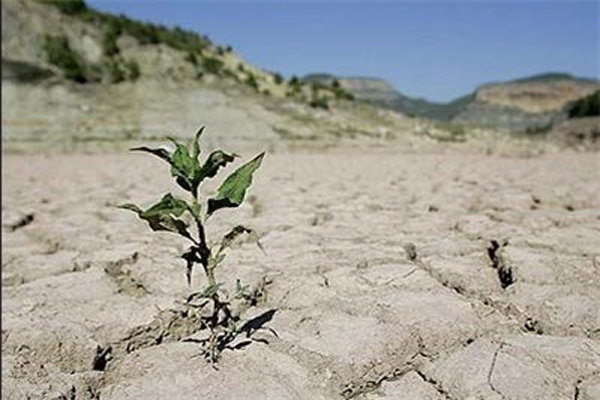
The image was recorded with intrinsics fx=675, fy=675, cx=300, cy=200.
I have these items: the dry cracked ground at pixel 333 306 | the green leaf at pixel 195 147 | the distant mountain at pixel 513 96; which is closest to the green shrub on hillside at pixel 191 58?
the dry cracked ground at pixel 333 306

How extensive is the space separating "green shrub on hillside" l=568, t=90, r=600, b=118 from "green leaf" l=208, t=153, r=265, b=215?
1381 cm

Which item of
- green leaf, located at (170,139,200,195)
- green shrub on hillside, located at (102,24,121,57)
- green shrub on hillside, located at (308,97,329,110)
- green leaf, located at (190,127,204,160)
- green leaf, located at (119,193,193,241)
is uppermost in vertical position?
green shrub on hillside, located at (102,24,121,57)

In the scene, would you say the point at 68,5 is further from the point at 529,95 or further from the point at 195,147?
the point at 529,95

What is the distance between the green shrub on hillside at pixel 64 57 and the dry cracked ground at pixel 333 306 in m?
12.4

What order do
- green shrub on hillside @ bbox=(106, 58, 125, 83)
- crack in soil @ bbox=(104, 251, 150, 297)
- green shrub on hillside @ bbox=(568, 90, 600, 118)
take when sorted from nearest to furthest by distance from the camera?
crack in soil @ bbox=(104, 251, 150, 297) → green shrub on hillside @ bbox=(568, 90, 600, 118) → green shrub on hillside @ bbox=(106, 58, 125, 83)

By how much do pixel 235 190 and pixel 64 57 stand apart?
15511mm

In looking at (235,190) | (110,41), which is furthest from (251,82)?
(235,190)

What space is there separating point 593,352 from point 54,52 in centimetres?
1621

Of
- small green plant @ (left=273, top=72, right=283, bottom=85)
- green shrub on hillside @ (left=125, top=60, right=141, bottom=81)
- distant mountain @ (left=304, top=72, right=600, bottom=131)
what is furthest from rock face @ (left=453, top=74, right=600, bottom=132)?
green shrub on hillside @ (left=125, top=60, right=141, bottom=81)

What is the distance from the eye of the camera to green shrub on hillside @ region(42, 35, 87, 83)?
15.4 metres

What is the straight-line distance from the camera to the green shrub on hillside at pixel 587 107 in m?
14.2

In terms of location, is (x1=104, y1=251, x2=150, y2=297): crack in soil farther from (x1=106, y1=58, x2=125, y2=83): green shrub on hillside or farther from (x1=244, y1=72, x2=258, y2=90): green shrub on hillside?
(x1=244, y1=72, x2=258, y2=90): green shrub on hillside

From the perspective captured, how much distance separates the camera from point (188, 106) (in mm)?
14570

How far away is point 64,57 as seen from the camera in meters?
15.7
